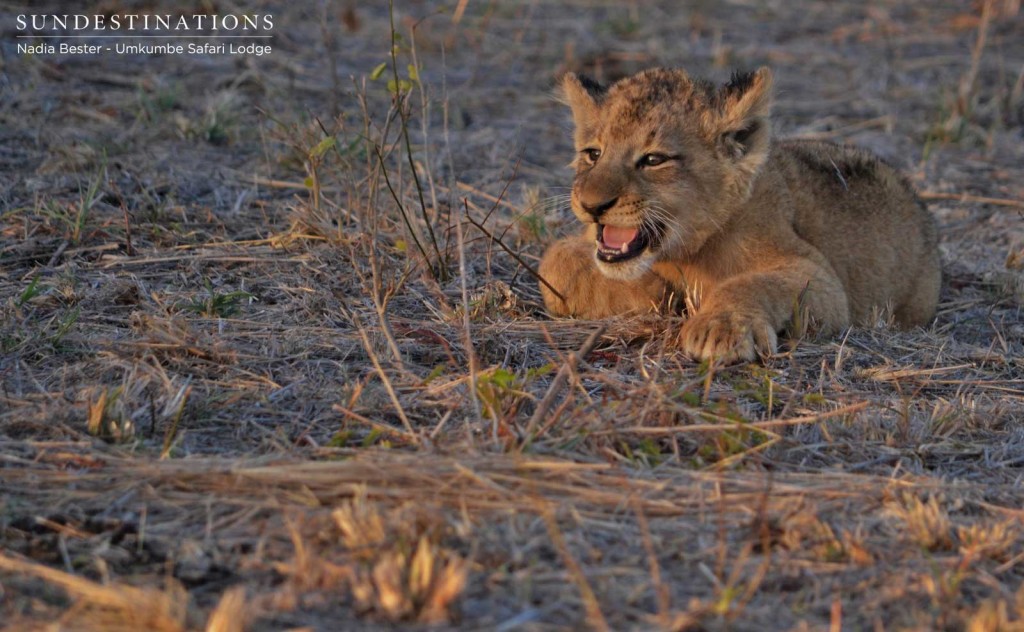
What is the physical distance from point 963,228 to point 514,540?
5491 mm

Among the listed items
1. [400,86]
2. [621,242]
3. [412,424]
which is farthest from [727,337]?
[400,86]

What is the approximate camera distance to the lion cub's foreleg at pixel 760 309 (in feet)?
15.1

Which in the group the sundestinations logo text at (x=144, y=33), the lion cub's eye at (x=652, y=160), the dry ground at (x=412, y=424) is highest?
the sundestinations logo text at (x=144, y=33)

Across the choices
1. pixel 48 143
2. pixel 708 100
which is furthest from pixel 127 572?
pixel 48 143

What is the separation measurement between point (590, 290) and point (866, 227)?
1578mm

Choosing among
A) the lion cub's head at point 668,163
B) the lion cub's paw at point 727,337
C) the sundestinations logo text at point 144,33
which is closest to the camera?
the lion cub's paw at point 727,337

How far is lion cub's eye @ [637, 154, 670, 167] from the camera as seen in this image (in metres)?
5.09

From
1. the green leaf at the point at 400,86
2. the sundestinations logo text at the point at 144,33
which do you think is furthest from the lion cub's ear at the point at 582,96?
the sundestinations logo text at the point at 144,33

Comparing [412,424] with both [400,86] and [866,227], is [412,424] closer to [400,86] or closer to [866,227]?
[400,86]

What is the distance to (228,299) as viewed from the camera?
5.02 m

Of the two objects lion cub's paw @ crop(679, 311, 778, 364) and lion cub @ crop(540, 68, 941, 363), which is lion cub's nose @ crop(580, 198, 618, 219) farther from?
lion cub's paw @ crop(679, 311, 778, 364)

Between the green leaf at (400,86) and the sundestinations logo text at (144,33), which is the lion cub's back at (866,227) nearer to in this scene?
the green leaf at (400,86)

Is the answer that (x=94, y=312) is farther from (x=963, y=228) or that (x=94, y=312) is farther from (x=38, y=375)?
(x=963, y=228)

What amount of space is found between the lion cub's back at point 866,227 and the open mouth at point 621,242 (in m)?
0.96
